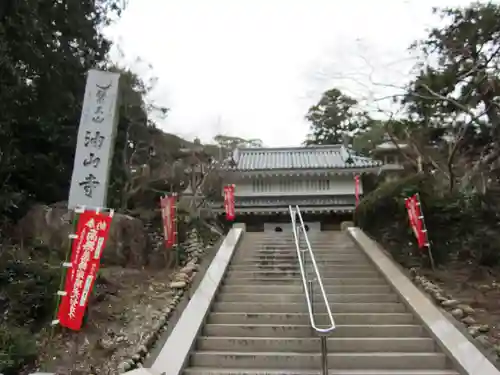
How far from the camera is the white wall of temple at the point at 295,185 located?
2183 cm

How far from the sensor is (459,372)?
485cm

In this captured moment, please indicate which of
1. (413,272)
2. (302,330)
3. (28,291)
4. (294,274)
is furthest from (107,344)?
(413,272)

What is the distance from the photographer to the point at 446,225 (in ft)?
28.7

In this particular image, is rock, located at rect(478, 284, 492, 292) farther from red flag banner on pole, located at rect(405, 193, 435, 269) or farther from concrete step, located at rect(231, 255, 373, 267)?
concrete step, located at rect(231, 255, 373, 267)

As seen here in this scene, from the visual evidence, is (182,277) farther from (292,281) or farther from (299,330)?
(299,330)

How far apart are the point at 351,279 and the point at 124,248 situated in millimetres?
4213

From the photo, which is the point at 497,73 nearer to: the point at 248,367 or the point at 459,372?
the point at 459,372

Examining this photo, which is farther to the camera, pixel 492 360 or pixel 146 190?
pixel 146 190

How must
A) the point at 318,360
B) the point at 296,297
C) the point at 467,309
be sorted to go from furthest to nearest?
the point at 296,297
the point at 467,309
the point at 318,360

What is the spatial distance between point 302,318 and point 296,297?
2.53ft

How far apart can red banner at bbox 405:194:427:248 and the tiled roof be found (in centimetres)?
1348

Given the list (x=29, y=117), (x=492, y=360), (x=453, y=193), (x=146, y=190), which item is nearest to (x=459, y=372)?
(x=492, y=360)

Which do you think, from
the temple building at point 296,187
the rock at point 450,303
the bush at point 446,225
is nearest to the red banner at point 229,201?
the temple building at point 296,187

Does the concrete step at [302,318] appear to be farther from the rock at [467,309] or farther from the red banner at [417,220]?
the red banner at [417,220]
